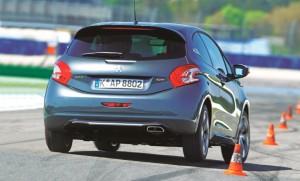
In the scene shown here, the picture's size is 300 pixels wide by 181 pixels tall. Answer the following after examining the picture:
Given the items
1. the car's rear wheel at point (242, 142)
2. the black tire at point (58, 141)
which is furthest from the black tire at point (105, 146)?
the car's rear wheel at point (242, 142)

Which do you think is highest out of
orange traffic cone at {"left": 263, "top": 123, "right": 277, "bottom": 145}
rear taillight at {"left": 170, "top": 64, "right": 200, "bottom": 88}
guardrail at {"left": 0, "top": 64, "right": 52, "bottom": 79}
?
rear taillight at {"left": 170, "top": 64, "right": 200, "bottom": 88}

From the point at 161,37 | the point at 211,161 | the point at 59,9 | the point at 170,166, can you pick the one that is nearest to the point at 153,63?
the point at 161,37

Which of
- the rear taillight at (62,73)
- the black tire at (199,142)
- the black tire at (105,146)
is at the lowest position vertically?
the black tire at (105,146)

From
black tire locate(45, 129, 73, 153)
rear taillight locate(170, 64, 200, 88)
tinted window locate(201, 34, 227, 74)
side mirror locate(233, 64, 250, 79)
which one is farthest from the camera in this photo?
side mirror locate(233, 64, 250, 79)

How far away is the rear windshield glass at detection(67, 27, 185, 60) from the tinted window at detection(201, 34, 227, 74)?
2.81 feet

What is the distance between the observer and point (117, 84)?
380 inches

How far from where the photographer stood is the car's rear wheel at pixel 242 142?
1146cm

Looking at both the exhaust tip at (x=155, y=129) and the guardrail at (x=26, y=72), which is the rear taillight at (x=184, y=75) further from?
the guardrail at (x=26, y=72)

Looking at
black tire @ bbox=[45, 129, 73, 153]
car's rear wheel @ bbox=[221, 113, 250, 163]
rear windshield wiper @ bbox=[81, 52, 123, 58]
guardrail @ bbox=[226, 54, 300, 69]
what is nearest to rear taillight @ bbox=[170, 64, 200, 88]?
rear windshield wiper @ bbox=[81, 52, 123, 58]

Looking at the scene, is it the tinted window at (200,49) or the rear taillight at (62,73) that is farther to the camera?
the tinted window at (200,49)

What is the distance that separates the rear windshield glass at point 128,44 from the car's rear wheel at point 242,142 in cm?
203

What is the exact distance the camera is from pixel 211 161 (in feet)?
36.7

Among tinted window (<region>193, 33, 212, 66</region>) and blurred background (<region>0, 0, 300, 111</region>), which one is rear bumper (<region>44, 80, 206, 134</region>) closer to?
tinted window (<region>193, 33, 212, 66</region>)

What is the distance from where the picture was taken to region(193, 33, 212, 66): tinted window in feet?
33.3
